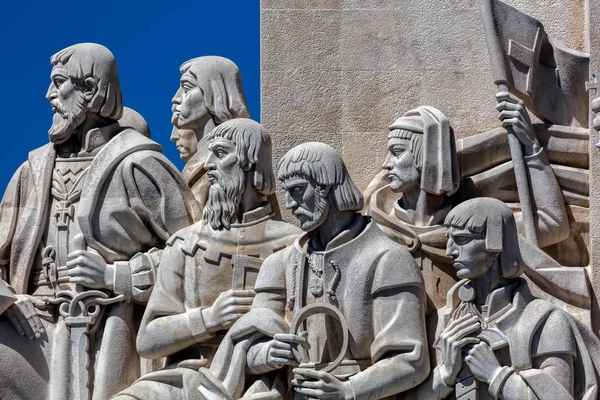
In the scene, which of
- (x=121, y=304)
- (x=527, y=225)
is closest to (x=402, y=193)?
(x=527, y=225)

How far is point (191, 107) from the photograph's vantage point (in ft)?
57.7

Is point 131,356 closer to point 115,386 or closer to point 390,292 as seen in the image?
point 115,386

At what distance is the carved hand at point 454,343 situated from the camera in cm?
1577

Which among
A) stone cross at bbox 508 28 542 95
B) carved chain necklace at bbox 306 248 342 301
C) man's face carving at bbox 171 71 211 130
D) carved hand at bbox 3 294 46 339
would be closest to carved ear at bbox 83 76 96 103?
man's face carving at bbox 171 71 211 130

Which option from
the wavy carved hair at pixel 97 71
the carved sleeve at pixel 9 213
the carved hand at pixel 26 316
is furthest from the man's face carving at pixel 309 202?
the carved sleeve at pixel 9 213

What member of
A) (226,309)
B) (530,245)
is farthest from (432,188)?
(226,309)

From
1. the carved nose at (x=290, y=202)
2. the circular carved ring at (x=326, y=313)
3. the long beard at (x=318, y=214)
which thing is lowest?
the circular carved ring at (x=326, y=313)

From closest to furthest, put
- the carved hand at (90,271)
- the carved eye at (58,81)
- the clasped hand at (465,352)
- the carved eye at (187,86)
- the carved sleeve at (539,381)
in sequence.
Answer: the carved sleeve at (539,381), the clasped hand at (465,352), the carved hand at (90,271), the carved eye at (58,81), the carved eye at (187,86)

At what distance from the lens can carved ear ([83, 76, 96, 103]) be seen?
17000 millimetres

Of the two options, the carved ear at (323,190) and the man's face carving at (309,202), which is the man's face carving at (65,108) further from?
the carved ear at (323,190)

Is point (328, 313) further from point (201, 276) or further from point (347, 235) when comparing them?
point (201, 276)

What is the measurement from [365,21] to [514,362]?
2936mm

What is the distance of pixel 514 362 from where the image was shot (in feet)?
51.8

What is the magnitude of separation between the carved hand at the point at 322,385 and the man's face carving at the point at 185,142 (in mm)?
2514
